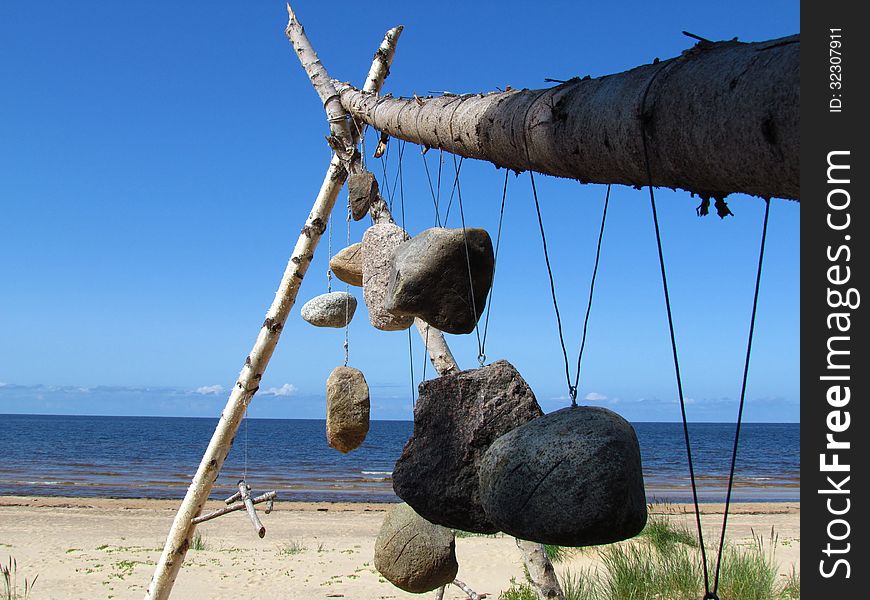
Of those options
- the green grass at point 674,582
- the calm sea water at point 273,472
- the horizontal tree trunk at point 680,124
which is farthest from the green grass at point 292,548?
the horizontal tree trunk at point 680,124

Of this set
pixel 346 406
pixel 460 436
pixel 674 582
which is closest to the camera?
pixel 460 436

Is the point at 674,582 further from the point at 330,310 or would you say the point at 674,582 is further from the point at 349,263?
the point at 349,263

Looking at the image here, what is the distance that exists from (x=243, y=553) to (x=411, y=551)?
24.1 ft

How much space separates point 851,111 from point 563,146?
639 mm

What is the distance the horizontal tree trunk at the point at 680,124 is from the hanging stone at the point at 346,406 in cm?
192

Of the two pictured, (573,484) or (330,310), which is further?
(330,310)

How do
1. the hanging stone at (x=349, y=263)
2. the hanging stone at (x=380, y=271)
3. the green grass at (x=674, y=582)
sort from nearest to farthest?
the hanging stone at (x=380, y=271) < the hanging stone at (x=349, y=263) < the green grass at (x=674, y=582)

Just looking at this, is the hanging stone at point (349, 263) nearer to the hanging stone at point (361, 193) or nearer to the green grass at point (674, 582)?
the hanging stone at point (361, 193)

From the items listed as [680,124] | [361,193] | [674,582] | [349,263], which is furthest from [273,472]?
[680,124]

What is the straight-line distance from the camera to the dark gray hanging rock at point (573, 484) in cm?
167

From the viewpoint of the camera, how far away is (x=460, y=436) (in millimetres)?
2092

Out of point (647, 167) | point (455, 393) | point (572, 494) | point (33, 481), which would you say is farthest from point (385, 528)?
point (33, 481)

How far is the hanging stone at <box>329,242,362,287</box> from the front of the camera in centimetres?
448

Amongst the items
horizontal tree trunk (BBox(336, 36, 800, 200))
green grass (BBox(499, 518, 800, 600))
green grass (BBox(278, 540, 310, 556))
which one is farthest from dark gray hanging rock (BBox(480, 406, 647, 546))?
green grass (BBox(278, 540, 310, 556))
